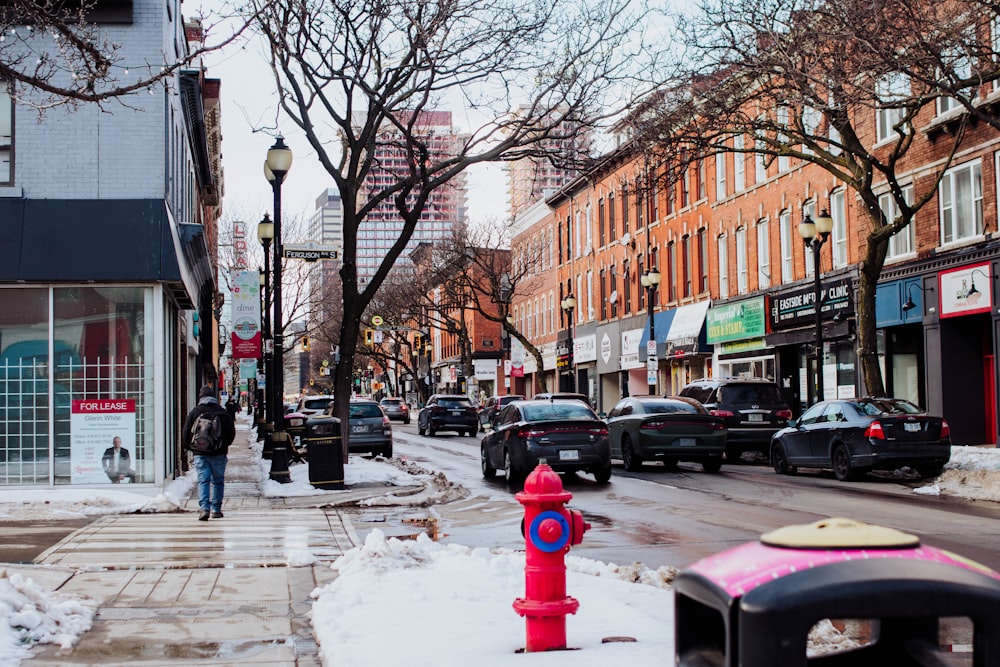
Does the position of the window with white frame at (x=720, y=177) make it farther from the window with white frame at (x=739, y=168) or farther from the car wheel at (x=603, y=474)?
the car wheel at (x=603, y=474)

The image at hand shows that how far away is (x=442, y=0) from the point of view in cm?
1966

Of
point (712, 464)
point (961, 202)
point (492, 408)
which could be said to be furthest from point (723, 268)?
point (712, 464)

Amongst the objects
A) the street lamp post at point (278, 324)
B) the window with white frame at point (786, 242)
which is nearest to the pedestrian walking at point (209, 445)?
the street lamp post at point (278, 324)

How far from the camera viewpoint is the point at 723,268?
42.5m

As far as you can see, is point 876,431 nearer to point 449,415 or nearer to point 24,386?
point 24,386

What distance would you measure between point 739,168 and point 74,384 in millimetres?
28838

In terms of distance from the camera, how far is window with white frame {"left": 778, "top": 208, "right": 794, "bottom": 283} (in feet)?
122

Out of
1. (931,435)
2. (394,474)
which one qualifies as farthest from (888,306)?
(394,474)

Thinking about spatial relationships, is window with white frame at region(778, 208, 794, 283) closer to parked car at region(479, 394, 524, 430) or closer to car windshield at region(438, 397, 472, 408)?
parked car at region(479, 394, 524, 430)

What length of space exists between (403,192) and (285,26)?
12.8ft

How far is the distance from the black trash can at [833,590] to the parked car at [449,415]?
4265 centimetres

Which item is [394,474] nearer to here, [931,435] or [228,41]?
[931,435]

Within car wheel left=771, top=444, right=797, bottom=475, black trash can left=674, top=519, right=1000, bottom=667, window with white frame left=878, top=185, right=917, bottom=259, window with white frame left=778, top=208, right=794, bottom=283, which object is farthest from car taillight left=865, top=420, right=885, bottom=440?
window with white frame left=778, top=208, right=794, bottom=283

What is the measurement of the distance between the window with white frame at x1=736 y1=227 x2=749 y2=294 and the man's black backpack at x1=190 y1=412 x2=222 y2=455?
2870 cm
